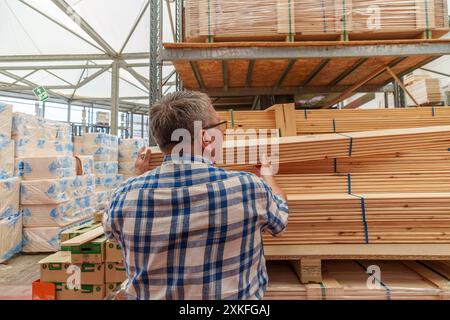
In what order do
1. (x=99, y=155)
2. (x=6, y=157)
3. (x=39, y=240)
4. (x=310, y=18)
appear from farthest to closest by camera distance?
(x=99, y=155), (x=39, y=240), (x=6, y=157), (x=310, y=18)

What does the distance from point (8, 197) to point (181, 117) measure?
18.7 feet

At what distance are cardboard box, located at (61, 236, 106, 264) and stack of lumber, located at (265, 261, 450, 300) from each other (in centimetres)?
196

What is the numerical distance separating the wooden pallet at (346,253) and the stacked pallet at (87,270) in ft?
6.65

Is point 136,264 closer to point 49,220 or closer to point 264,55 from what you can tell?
point 264,55

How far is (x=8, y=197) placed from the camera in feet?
17.6

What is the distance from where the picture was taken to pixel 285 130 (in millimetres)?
2939

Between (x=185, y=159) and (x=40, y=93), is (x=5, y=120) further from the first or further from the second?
(x=185, y=159)

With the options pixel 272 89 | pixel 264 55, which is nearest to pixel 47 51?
pixel 272 89

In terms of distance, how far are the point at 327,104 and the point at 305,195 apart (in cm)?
390

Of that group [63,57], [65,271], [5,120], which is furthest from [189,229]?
[63,57]

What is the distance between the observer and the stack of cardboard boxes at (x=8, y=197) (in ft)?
17.0

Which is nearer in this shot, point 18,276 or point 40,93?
point 18,276

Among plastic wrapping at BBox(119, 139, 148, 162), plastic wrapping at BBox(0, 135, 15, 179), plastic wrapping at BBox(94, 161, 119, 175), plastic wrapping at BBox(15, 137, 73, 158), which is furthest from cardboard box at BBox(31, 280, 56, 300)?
plastic wrapping at BBox(119, 139, 148, 162)

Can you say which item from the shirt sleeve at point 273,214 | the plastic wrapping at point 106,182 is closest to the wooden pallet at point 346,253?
the shirt sleeve at point 273,214
